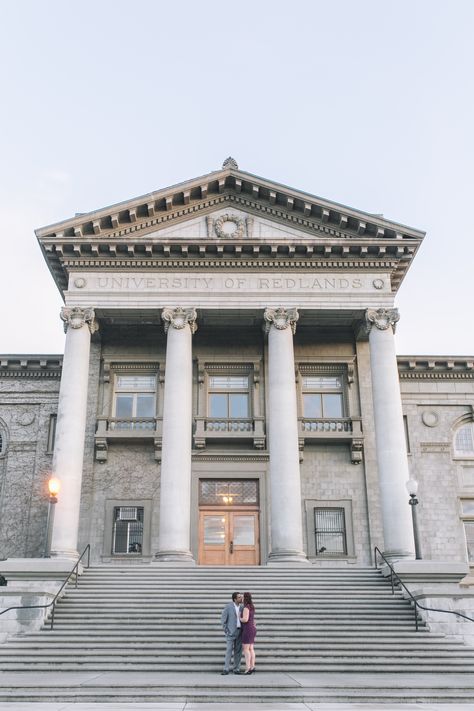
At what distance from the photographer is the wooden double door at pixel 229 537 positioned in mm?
27609

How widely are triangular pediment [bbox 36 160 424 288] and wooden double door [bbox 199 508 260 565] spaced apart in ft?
33.3

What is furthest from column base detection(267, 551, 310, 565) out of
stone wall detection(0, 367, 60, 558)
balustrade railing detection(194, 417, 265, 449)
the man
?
stone wall detection(0, 367, 60, 558)

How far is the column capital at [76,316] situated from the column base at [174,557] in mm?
9035

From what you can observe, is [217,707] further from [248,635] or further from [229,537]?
[229,537]

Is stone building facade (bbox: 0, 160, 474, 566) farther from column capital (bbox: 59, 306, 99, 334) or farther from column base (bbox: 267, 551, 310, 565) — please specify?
column base (bbox: 267, 551, 310, 565)

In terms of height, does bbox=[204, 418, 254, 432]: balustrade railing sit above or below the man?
above

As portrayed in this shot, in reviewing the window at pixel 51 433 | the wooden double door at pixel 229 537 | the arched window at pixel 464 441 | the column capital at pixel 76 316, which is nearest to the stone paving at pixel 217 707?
the wooden double door at pixel 229 537

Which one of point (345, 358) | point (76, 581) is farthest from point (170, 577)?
point (345, 358)

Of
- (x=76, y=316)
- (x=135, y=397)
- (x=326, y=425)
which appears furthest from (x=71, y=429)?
(x=326, y=425)

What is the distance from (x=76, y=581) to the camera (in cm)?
2177

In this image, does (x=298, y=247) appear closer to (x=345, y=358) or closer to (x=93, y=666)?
(x=345, y=358)

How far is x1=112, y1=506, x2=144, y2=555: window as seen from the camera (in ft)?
91.2

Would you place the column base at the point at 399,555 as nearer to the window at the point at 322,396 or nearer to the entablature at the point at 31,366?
the window at the point at 322,396

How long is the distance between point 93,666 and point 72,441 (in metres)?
10.6
